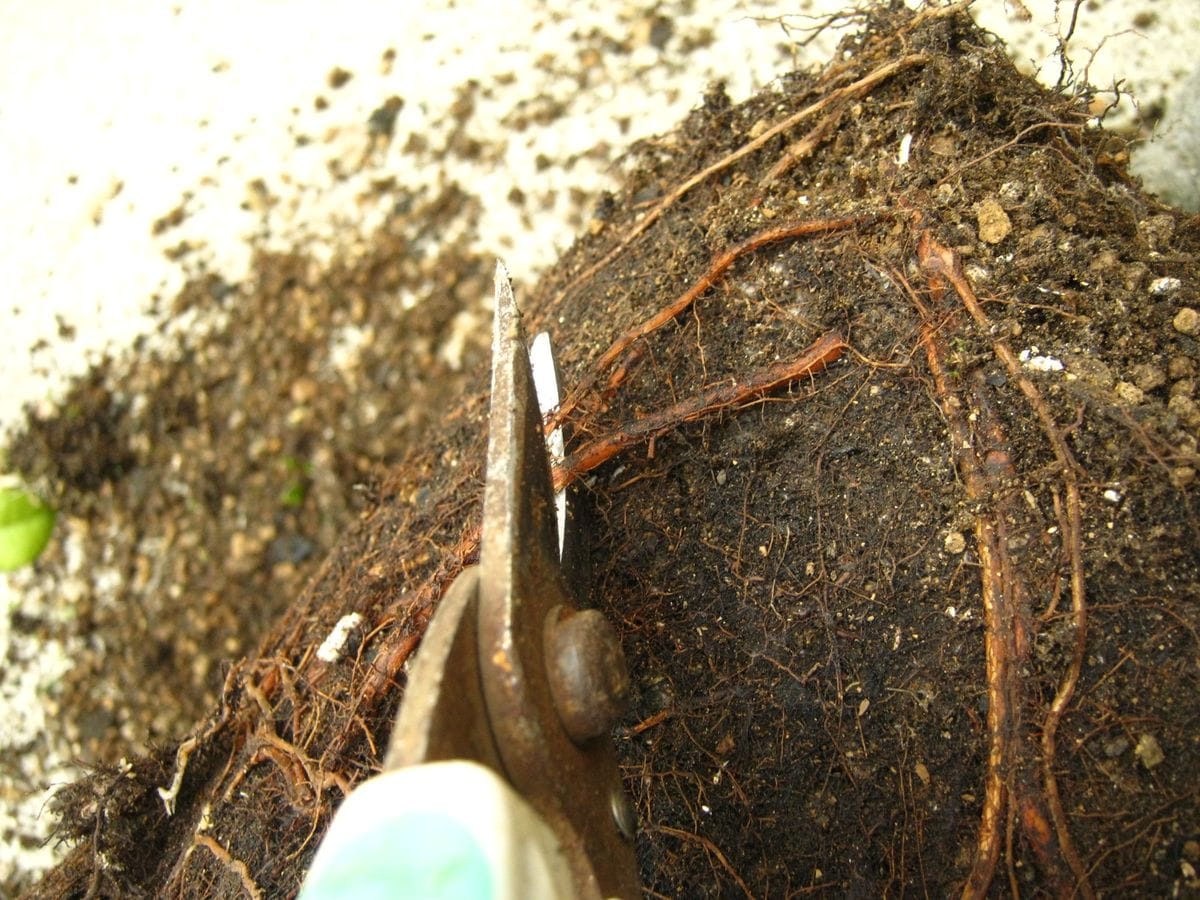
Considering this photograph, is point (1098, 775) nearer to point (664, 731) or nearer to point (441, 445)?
point (664, 731)

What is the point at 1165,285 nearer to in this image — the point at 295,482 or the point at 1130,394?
the point at 1130,394

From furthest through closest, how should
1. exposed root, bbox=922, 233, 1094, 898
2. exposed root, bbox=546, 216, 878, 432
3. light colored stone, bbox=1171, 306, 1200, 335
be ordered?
exposed root, bbox=546, 216, 878, 432 < light colored stone, bbox=1171, 306, 1200, 335 < exposed root, bbox=922, 233, 1094, 898

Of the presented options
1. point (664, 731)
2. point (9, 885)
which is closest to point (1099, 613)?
point (664, 731)

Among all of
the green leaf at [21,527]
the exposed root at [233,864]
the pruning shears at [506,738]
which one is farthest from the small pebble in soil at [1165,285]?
the green leaf at [21,527]

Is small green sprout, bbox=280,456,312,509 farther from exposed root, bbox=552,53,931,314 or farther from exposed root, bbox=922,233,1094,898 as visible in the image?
exposed root, bbox=922,233,1094,898

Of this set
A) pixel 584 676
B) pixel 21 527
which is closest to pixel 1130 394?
pixel 584 676

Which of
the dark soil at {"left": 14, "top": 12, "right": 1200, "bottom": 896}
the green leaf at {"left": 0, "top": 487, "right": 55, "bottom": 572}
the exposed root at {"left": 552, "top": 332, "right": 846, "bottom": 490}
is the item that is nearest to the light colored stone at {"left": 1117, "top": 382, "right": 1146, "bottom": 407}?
the dark soil at {"left": 14, "top": 12, "right": 1200, "bottom": 896}
